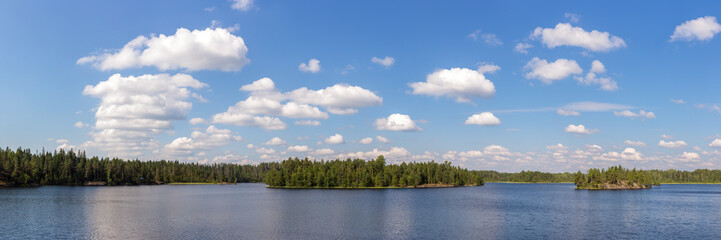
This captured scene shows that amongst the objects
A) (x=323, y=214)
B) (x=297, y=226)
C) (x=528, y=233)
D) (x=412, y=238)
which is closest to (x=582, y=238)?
(x=528, y=233)

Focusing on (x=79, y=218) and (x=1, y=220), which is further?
(x=79, y=218)

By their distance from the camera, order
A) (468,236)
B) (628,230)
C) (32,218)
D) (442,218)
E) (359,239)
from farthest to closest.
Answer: (442,218) → (32,218) → (628,230) → (468,236) → (359,239)

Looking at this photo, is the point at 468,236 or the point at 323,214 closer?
the point at 468,236

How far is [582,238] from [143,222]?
278ft

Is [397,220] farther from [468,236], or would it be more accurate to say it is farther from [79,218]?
[79,218]

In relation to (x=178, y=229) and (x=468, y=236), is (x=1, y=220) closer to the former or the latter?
(x=178, y=229)

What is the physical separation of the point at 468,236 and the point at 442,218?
27.5 m

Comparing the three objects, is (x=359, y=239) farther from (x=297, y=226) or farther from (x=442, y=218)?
(x=442, y=218)

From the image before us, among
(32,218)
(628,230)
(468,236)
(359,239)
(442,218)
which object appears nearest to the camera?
(359,239)

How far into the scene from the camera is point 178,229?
82.4 meters

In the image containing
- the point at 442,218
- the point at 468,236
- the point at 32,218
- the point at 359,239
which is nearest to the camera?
the point at 359,239

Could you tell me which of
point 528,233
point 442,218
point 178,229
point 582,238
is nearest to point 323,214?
point 442,218

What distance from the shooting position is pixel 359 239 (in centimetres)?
7312

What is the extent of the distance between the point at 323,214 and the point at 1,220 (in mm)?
67957
